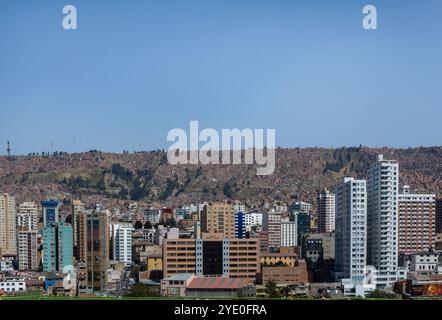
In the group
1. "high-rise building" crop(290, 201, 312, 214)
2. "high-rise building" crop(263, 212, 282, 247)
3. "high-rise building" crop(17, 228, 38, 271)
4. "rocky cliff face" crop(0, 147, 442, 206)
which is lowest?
"high-rise building" crop(17, 228, 38, 271)

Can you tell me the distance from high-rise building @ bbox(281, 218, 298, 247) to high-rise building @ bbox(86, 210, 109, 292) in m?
1.44

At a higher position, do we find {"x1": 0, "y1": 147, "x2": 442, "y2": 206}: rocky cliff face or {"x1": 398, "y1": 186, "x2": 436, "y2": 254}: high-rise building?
{"x1": 0, "y1": 147, "x2": 442, "y2": 206}: rocky cliff face

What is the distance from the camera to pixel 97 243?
482 centimetres

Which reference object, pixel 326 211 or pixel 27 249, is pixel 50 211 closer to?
pixel 27 249

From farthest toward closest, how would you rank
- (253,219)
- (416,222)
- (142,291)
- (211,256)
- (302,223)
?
(302,223) < (253,219) < (416,222) < (211,256) < (142,291)

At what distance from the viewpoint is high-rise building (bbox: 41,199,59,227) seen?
5629 millimetres

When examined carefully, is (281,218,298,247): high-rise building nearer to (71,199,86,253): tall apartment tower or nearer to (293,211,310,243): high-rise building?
(293,211,310,243): high-rise building

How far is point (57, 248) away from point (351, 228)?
2532 mm

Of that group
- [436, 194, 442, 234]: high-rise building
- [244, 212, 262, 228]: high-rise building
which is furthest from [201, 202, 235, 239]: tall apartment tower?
[436, 194, 442, 234]: high-rise building

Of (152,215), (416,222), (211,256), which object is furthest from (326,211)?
(152,215)

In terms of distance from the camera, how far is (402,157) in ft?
12.5
